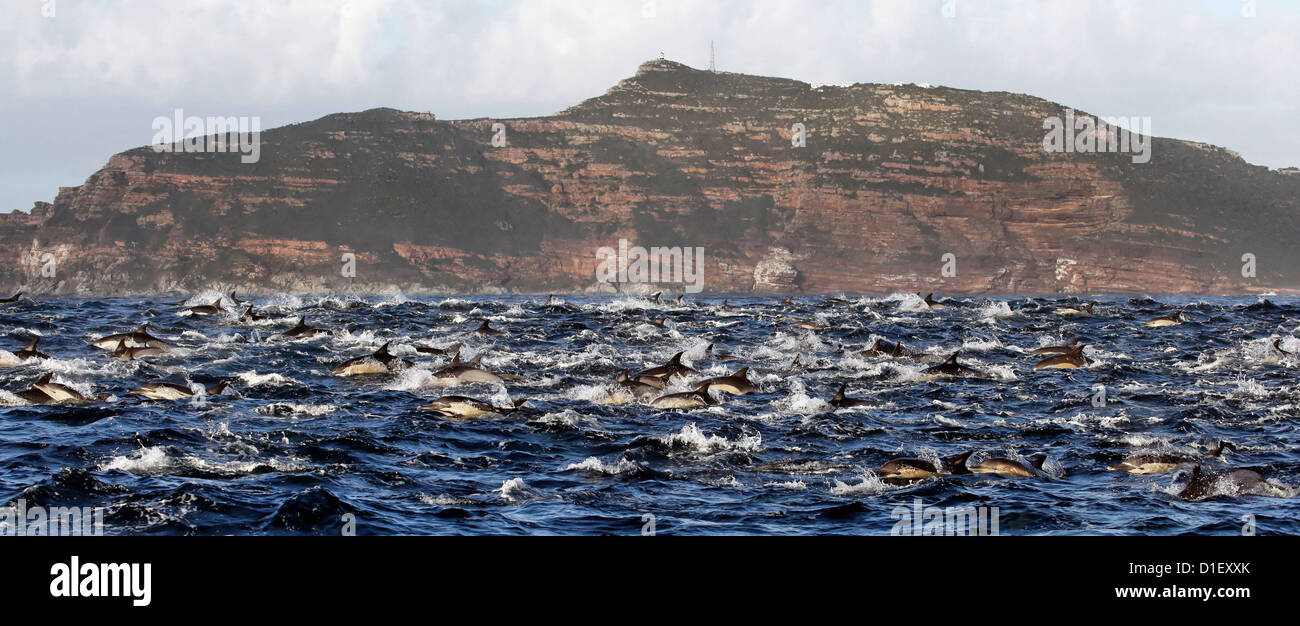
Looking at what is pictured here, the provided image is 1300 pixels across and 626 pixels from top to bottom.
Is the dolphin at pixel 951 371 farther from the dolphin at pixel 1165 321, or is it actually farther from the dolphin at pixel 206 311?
the dolphin at pixel 206 311

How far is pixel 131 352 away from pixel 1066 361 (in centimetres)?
2659

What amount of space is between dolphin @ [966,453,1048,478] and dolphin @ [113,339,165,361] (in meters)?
22.8

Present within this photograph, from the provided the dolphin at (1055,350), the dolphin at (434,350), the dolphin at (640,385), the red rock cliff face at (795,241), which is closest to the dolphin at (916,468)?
the dolphin at (640,385)

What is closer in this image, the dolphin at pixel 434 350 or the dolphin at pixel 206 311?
the dolphin at pixel 434 350

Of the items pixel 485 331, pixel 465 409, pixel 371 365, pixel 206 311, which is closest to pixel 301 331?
pixel 485 331

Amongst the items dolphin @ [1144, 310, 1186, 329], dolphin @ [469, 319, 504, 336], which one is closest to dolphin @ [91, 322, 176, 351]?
dolphin @ [469, 319, 504, 336]

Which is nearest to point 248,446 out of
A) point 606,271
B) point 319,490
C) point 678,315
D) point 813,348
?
point 319,490

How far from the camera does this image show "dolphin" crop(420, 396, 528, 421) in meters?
21.5

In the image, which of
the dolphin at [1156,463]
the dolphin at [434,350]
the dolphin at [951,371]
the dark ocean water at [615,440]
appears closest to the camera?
the dark ocean water at [615,440]

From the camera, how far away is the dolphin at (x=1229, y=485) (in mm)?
15156

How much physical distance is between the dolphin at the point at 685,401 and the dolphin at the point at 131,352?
1519cm

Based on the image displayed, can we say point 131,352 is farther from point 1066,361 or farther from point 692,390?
point 1066,361
